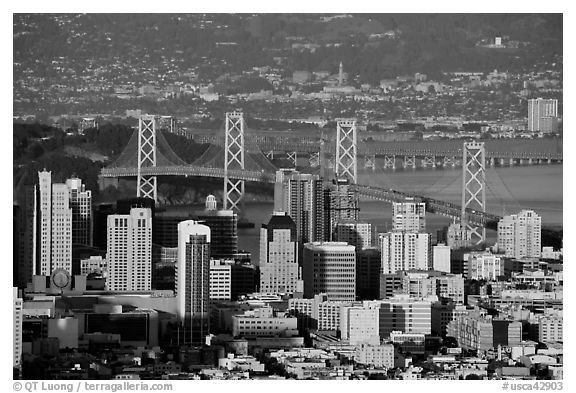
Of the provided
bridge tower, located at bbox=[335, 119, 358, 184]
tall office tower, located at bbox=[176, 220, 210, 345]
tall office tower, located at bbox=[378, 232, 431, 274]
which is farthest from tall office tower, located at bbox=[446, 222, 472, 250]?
tall office tower, located at bbox=[176, 220, 210, 345]

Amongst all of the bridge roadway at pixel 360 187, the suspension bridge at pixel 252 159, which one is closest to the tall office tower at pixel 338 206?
the bridge roadway at pixel 360 187

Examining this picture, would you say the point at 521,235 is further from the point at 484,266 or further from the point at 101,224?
the point at 101,224

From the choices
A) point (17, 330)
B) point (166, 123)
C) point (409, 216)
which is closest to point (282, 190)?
point (409, 216)

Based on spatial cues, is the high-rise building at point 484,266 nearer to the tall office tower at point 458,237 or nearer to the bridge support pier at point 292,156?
the tall office tower at point 458,237

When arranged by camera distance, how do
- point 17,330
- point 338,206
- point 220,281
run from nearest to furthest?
point 17,330 < point 220,281 < point 338,206
